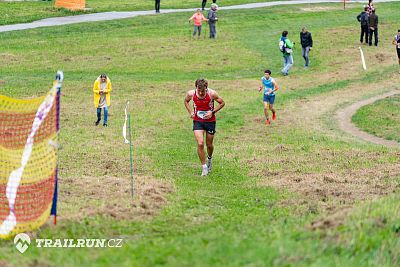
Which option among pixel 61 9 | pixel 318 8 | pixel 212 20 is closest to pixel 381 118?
pixel 212 20

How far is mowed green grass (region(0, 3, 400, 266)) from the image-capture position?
10.5m

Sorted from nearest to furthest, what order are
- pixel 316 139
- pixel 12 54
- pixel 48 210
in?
pixel 48 210
pixel 316 139
pixel 12 54

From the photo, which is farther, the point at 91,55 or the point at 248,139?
the point at 91,55

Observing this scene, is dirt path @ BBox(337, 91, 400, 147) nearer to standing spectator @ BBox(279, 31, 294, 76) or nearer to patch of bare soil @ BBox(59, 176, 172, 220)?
standing spectator @ BBox(279, 31, 294, 76)

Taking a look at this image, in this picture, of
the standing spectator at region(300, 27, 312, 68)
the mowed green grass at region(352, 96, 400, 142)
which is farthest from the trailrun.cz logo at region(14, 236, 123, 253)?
the standing spectator at region(300, 27, 312, 68)

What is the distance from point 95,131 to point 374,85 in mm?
15393

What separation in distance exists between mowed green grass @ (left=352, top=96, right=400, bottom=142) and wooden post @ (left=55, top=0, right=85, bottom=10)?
25170 millimetres

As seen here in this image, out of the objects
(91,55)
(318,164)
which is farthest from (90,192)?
(91,55)

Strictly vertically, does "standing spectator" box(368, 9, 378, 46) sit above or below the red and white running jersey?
below

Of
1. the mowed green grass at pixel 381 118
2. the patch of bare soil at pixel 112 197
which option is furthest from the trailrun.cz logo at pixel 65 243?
the mowed green grass at pixel 381 118

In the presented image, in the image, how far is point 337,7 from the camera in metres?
54.3

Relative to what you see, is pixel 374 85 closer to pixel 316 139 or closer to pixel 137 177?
pixel 316 139

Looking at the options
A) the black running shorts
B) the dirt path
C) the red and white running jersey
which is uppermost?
the red and white running jersey

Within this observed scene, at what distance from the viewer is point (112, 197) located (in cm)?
1430
